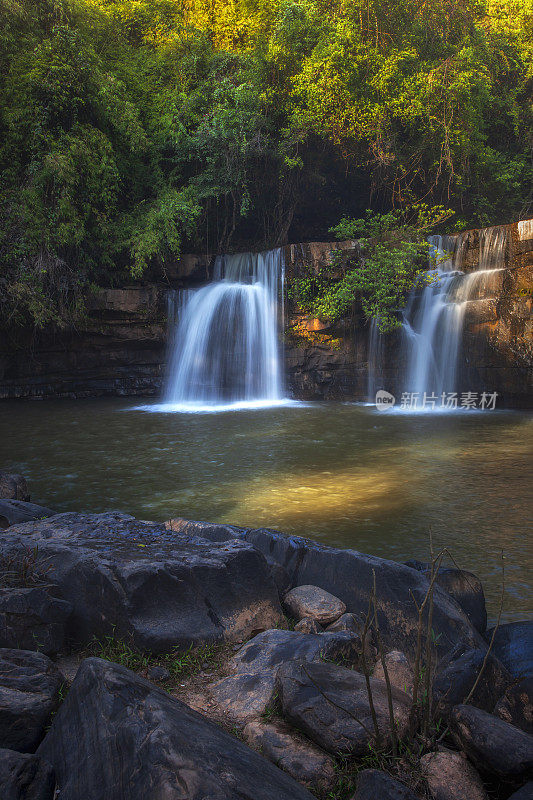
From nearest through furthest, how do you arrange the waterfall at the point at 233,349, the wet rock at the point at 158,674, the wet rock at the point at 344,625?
the wet rock at the point at 158,674
the wet rock at the point at 344,625
the waterfall at the point at 233,349

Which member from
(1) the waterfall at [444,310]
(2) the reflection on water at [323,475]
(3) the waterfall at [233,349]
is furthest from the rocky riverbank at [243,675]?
(3) the waterfall at [233,349]

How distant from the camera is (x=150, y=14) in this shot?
19.9 metres

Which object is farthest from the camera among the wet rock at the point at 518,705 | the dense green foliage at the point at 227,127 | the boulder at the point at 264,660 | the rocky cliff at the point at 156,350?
the rocky cliff at the point at 156,350

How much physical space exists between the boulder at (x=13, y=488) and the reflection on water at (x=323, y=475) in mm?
272

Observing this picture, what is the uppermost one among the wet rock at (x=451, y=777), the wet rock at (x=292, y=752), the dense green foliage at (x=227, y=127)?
the dense green foliage at (x=227, y=127)

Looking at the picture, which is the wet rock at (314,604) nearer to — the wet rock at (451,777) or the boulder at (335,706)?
the boulder at (335,706)

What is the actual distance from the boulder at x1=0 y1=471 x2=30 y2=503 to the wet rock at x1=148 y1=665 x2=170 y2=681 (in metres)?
4.11

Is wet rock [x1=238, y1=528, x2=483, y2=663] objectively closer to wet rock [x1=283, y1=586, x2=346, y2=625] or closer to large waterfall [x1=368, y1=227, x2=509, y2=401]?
wet rock [x1=283, y1=586, x2=346, y2=625]

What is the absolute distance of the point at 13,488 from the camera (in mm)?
6273

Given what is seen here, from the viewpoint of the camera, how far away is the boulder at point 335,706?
2188 millimetres

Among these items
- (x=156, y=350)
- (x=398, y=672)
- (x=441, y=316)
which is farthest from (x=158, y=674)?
(x=156, y=350)

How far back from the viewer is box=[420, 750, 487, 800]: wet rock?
1.99 metres

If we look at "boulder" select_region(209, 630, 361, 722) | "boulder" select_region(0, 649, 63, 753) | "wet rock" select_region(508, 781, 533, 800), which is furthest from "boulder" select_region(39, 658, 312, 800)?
"wet rock" select_region(508, 781, 533, 800)

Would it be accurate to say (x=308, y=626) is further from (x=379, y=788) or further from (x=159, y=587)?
(x=379, y=788)
